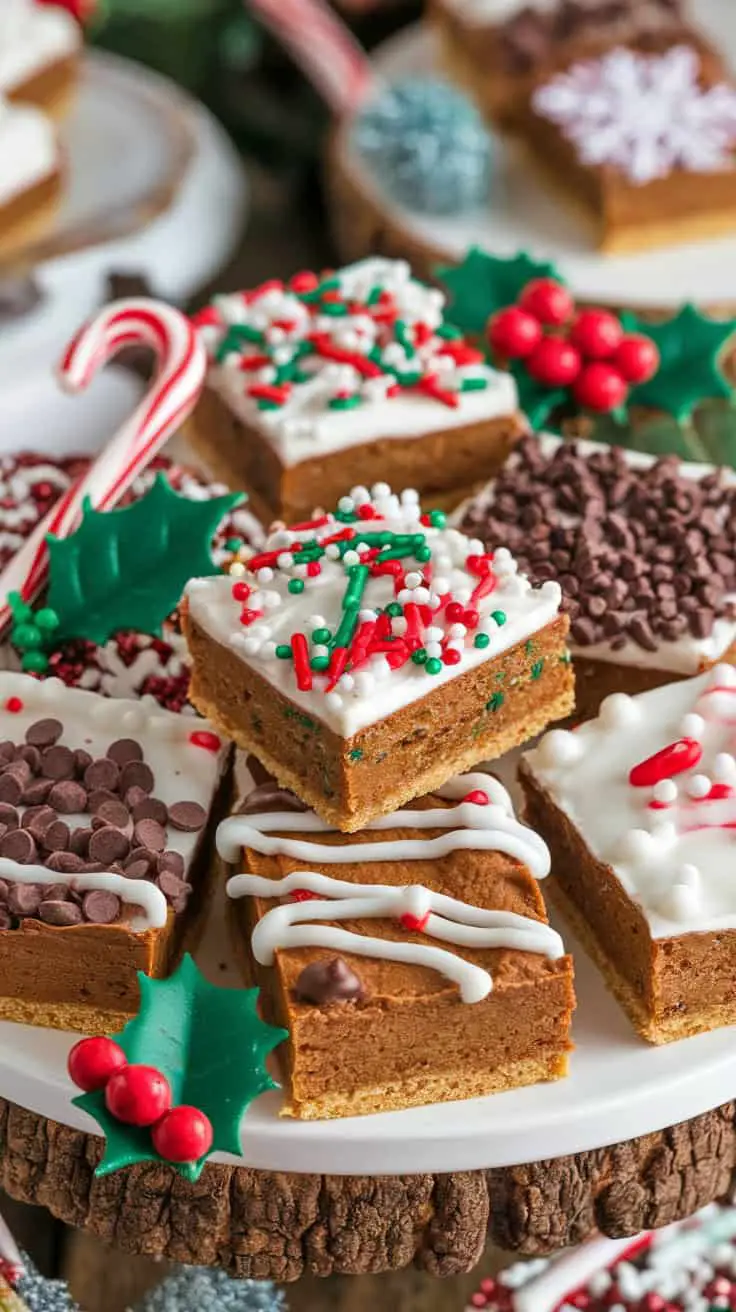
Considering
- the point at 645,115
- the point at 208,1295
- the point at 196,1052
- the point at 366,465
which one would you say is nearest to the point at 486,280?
the point at 366,465

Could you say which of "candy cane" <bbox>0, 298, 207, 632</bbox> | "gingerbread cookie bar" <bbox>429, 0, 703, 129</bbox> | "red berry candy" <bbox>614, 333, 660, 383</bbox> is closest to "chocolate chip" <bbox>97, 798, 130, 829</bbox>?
"candy cane" <bbox>0, 298, 207, 632</bbox>

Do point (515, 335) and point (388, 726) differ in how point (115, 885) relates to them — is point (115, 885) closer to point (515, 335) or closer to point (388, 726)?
point (388, 726)

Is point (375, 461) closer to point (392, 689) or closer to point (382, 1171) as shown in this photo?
point (392, 689)

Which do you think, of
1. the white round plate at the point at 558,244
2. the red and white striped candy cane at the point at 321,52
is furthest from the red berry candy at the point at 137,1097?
the red and white striped candy cane at the point at 321,52

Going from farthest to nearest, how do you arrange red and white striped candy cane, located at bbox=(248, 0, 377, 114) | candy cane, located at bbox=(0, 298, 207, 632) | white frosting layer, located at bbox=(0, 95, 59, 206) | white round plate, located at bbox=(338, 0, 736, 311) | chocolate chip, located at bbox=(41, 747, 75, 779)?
red and white striped candy cane, located at bbox=(248, 0, 377, 114) → white frosting layer, located at bbox=(0, 95, 59, 206) → white round plate, located at bbox=(338, 0, 736, 311) → candy cane, located at bbox=(0, 298, 207, 632) → chocolate chip, located at bbox=(41, 747, 75, 779)

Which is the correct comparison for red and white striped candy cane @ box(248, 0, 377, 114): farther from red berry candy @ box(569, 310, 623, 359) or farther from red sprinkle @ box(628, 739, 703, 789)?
red sprinkle @ box(628, 739, 703, 789)

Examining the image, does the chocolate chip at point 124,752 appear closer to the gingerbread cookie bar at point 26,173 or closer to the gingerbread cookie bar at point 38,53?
the gingerbread cookie bar at point 26,173
